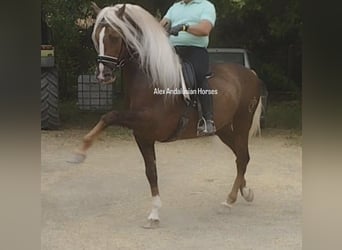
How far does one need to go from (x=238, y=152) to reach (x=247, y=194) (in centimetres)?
27

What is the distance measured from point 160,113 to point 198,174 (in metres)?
0.46

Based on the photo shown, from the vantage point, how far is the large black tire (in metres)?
4.76

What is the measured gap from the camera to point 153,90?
4.77 metres

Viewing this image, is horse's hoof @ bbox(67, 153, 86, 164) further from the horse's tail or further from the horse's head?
the horse's tail

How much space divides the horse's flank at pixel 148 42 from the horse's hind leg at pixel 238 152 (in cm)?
47

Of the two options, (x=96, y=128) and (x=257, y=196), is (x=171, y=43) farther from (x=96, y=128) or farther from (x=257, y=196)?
(x=257, y=196)

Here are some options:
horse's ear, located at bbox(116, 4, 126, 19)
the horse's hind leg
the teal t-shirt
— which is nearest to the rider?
the teal t-shirt

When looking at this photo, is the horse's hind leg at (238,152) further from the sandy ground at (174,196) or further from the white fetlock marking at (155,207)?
the white fetlock marking at (155,207)

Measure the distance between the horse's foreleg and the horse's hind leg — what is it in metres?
0.42

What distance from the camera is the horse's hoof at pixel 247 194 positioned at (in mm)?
4930

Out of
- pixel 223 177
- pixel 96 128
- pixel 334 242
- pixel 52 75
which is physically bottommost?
pixel 334 242

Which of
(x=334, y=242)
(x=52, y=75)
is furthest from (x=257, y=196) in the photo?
(x=52, y=75)

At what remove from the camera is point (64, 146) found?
477 centimetres

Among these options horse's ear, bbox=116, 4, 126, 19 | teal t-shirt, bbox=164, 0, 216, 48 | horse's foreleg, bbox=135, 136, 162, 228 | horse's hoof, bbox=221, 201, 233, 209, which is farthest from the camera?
horse's hoof, bbox=221, 201, 233, 209
